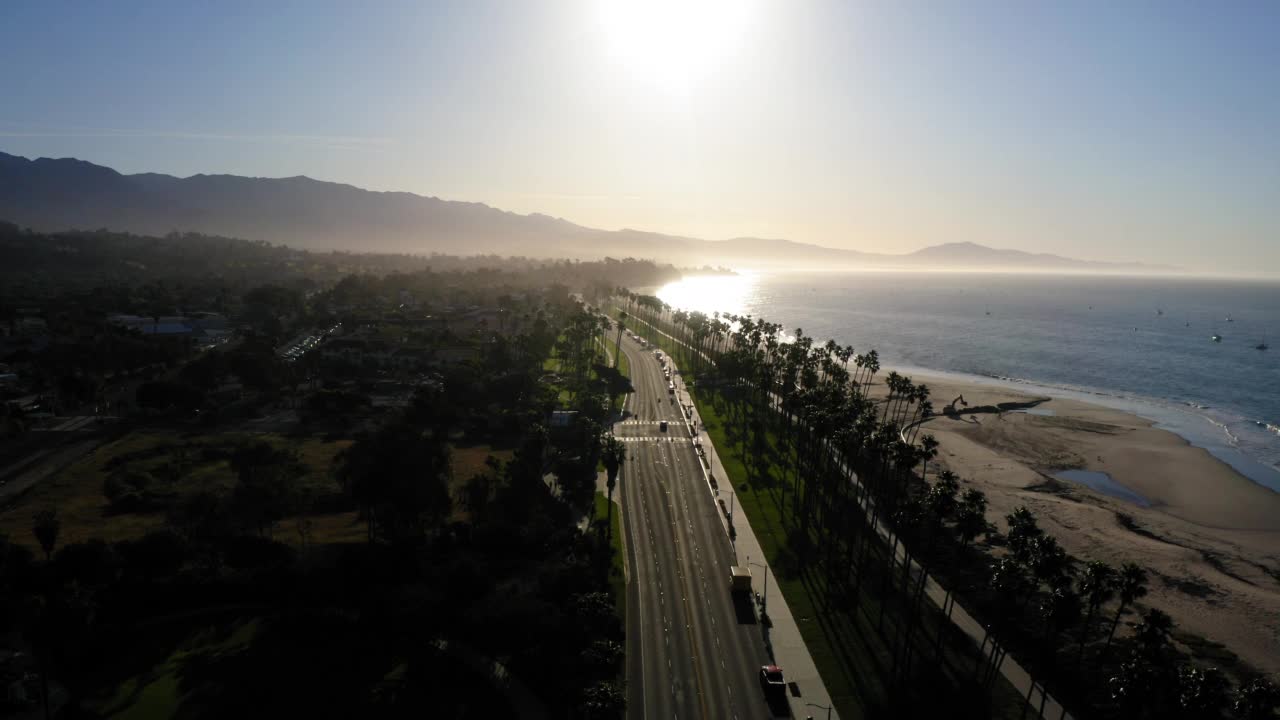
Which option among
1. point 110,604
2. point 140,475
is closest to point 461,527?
point 110,604

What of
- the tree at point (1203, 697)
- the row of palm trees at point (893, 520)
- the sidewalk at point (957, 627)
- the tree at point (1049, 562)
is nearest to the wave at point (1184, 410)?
the row of palm trees at point (893, 520)

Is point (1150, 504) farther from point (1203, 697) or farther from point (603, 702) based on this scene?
point (603, 702)

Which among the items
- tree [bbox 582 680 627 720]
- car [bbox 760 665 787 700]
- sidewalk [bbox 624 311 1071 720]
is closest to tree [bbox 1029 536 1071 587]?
sidewalk [bbox 624 311 1071 720]

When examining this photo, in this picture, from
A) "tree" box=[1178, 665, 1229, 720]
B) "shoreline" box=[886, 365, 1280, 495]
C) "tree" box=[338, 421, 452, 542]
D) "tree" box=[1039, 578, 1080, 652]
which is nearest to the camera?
"tree" box=[1178, 665, 1229, 720]

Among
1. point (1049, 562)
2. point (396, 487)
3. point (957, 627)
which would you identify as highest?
point (1049, 562)

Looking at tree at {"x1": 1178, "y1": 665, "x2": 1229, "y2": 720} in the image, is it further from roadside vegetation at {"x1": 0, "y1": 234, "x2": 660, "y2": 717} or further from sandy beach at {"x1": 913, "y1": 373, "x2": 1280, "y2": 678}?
roadside vegetation at {"x1": 0, "y1": 234, "x2": 660, "y2": 717}

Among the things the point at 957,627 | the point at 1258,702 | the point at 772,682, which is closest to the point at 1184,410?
the point at 957,627
